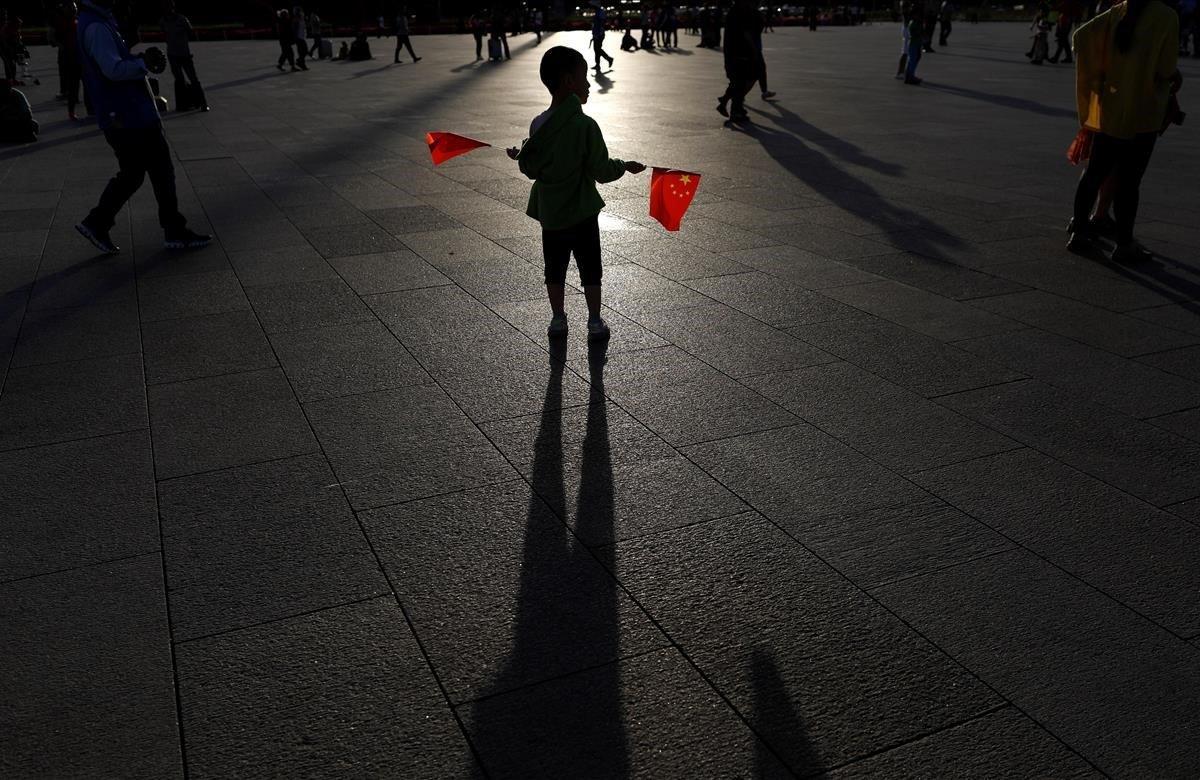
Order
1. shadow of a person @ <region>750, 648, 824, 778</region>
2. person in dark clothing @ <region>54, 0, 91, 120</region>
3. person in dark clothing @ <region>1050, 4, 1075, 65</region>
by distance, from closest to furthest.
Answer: shadow of a person @ <region>750, 648, 824, 778</region> < person in dark clothing @ <region>54, 0, 91, 120</region> < person in dark clothing @ <region>1050, 4, 1075, 65</region>

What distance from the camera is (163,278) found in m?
7.30

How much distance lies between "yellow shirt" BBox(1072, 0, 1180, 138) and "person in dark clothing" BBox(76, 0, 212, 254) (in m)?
7.02

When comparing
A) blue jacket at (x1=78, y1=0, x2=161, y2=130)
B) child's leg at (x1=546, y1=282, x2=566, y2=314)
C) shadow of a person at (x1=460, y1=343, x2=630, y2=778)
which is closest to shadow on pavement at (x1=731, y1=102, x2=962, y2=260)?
child's leg at (x1=546, y1=282, x2=566, y2=314)

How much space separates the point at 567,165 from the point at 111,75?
13.4ft

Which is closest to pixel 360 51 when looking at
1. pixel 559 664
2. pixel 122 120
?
pixel 122 120

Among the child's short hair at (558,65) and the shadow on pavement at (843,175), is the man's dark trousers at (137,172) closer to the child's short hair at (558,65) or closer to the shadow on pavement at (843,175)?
the child's short hair at (558,65)

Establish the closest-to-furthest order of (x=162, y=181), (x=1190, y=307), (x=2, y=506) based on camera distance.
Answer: (x=2, y=506), (x=1190, y=307), (x=162, y=181)

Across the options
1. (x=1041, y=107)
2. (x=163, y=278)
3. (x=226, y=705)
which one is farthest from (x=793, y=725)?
(x=1041, y=107)

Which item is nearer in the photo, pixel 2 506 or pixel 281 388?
pixel 2 506

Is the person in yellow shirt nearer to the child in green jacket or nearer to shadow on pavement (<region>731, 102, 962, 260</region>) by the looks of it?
shadow on pavement (<region>731, 102, 962, 260</region>)

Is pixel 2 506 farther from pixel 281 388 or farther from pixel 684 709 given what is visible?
pixel 684 709

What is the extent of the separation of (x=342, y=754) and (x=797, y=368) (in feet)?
11.1

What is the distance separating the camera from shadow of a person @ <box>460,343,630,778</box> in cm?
256

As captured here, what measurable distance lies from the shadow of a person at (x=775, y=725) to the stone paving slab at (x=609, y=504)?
11mm
